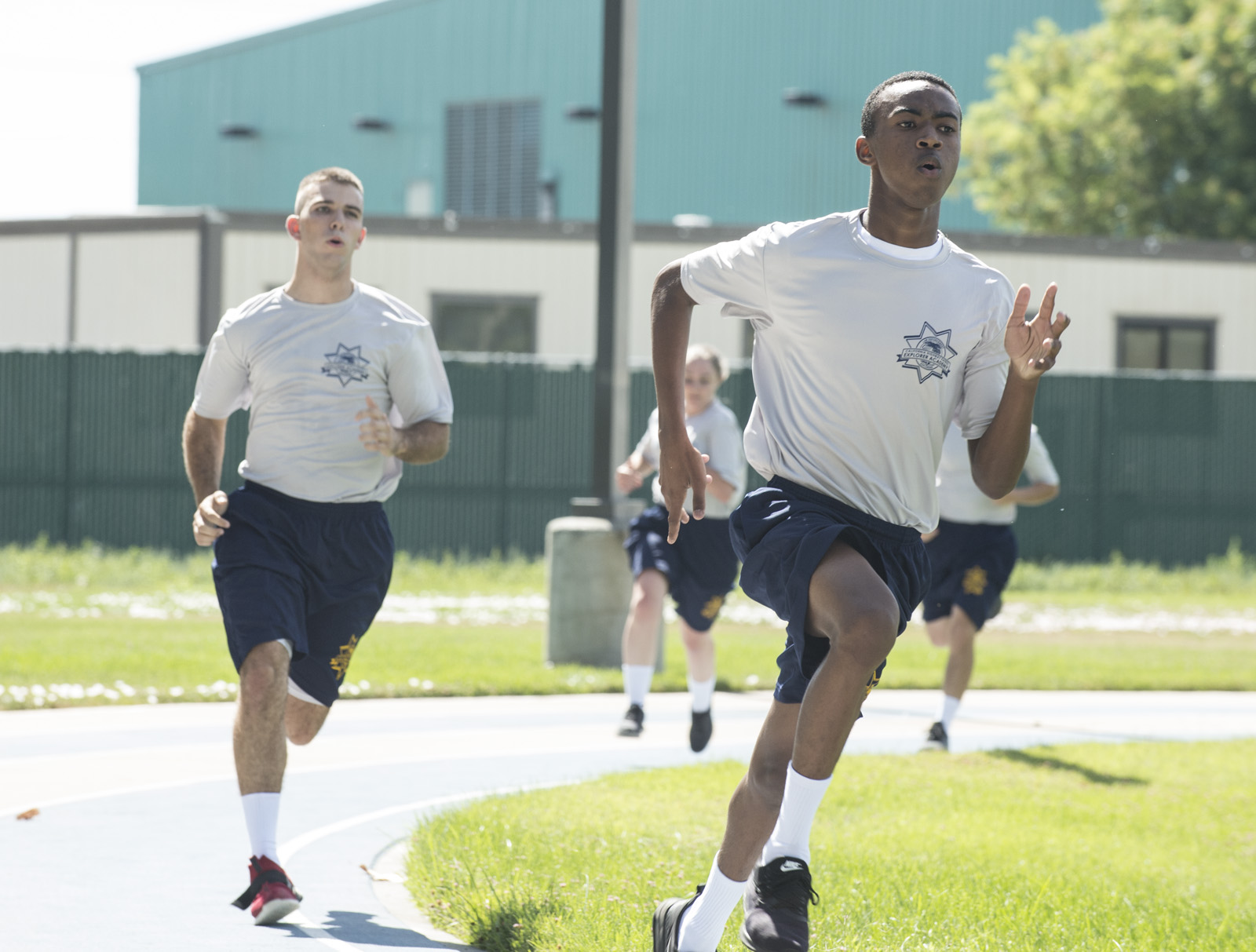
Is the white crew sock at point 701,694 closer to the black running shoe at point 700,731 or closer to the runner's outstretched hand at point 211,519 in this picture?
the black running shoe at point 700,731

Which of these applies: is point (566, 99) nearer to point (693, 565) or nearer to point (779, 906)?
point (693, 565)

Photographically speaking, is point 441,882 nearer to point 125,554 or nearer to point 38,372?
point 125,554

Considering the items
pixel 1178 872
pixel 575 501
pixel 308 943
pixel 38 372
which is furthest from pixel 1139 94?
pixel 308 943

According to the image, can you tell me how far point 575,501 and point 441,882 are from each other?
680cm

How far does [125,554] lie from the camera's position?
2078 cm

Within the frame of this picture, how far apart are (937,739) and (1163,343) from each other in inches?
640

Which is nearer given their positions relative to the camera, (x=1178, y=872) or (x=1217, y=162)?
(x=1178, y=872)

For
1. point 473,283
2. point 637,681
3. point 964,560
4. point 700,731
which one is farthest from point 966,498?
point 473,283

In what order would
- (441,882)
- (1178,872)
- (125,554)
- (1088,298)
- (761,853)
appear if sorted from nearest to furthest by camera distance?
(761,853), (441,882), (1178,872), (125,554), (1088,298)

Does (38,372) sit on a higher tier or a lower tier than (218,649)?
higher

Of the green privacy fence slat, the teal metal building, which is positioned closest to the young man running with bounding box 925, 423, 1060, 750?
the green privacy fence slat

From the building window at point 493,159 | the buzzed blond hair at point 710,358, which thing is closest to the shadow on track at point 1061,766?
the buzzed blond hair at point 710,358

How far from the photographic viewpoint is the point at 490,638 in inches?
560

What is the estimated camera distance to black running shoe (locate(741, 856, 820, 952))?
394 centimetres
